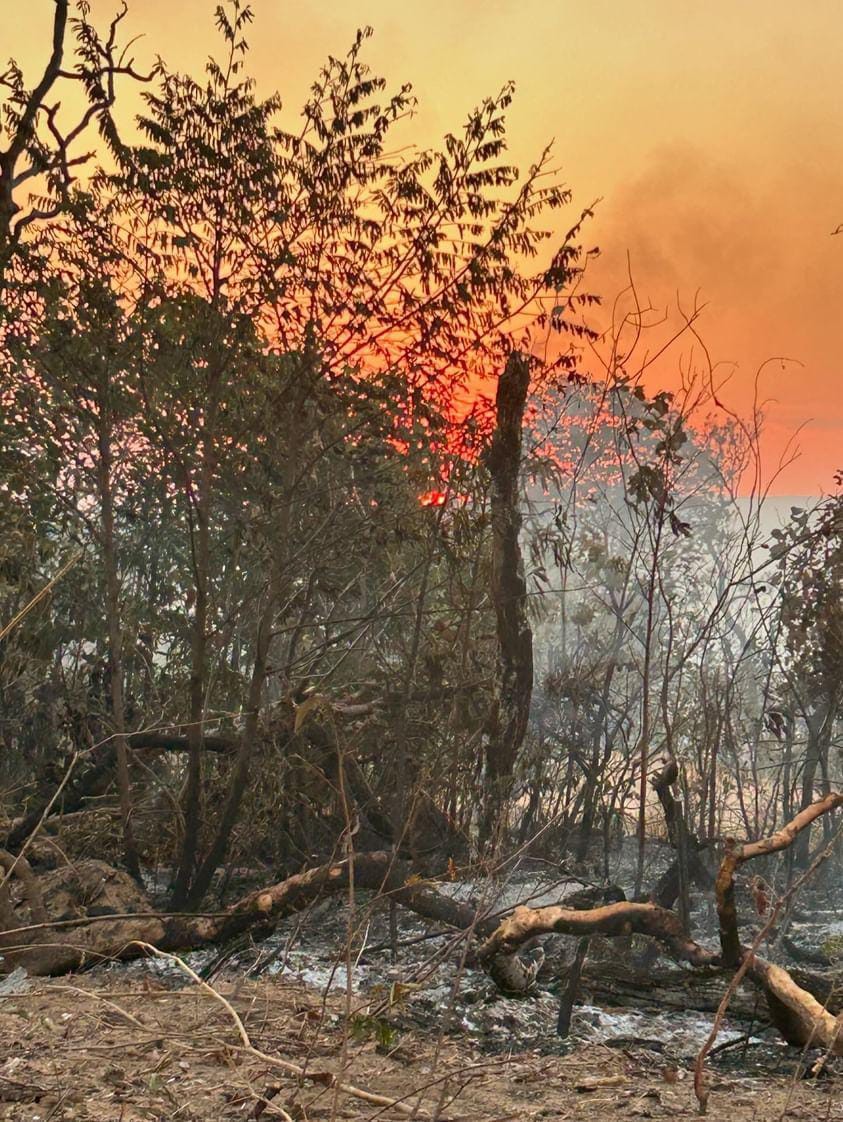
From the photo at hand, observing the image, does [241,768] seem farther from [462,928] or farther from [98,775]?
[98,775]

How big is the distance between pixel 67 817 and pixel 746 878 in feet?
19.2

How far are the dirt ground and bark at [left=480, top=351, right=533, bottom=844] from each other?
274cm

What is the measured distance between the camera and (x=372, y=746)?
29.9 feet

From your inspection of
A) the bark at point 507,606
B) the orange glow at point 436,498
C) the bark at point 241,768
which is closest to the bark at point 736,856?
the bark at point 507,606

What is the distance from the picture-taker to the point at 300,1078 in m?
3.84

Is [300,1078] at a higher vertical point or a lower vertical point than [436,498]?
lower

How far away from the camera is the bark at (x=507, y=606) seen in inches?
320

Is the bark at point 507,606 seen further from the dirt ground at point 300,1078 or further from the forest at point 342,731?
the dirt ground at point 300,1078

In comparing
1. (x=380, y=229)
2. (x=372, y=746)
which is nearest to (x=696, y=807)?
(x=372, y=746)

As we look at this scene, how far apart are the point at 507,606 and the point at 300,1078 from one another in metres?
4.63

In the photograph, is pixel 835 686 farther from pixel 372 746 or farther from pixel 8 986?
pixel 8 986

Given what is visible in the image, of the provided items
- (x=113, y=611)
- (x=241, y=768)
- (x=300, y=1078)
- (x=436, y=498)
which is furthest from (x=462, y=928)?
(x=113, y=611)

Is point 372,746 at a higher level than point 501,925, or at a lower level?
higher

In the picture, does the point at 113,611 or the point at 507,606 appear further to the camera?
the point at 507,606
